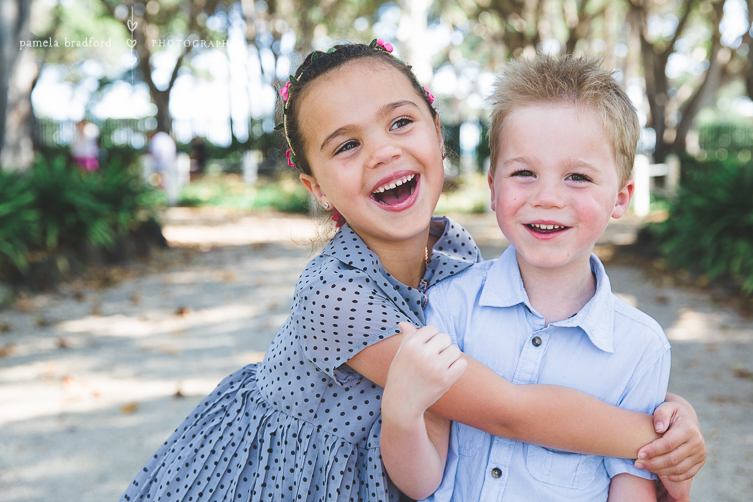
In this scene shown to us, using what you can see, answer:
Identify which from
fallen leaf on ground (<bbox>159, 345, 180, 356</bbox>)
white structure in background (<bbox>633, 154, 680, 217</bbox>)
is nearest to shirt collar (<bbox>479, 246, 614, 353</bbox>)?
fallen leaf on ground (<bbox>159, 345, 180, 356</bbox>)

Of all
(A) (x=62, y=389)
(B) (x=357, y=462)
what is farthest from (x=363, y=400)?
(A) (x=62, y=389)

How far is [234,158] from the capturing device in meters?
21.7

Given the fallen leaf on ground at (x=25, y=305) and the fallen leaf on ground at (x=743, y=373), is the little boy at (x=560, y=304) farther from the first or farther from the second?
the fallen leaf on ground at (x=25, y=305)

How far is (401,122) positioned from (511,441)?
881 mm

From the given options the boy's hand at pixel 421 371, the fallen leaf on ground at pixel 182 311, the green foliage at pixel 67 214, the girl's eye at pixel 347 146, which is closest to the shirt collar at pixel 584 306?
the boy's hand at pixel 421 371

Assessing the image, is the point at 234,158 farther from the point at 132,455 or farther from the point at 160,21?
the point at 132,455

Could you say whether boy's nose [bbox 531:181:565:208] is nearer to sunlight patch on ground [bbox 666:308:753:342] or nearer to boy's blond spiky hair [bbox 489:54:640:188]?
boy's blond spiky hair [bbox 489:54:640:188]

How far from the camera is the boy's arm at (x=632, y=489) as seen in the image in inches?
56.9

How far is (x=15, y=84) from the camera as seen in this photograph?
27.9 ft

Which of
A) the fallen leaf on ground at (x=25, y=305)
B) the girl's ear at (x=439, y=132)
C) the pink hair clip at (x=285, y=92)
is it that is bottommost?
the fallen leaf on ground at (x=25, y=305)

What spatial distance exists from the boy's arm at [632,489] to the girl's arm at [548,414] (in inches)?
2.9

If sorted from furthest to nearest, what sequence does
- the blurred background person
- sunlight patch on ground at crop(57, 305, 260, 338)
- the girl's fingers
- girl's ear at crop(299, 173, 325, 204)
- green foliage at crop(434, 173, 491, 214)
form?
green foliage at crop(434, 173, 491, 214)
the blurred background person
sunlight patch on ground at crop(57, 305, 260, 338)
girl's ear at crop(299, 173, 325, 204)
the girl's fingers

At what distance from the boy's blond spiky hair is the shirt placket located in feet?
1.48

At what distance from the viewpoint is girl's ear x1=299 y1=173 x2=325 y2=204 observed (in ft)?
5.89
